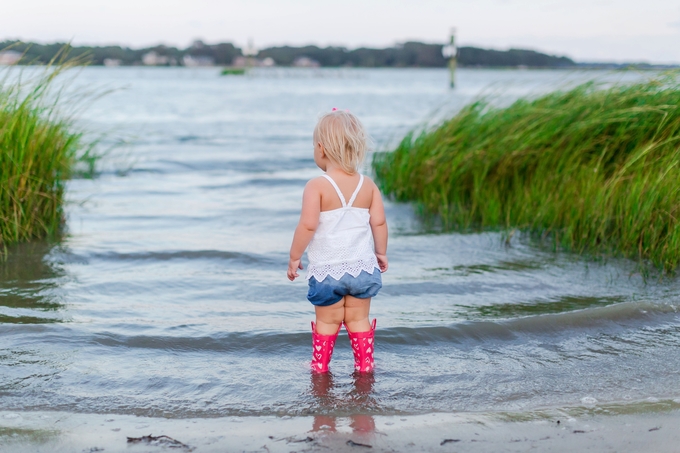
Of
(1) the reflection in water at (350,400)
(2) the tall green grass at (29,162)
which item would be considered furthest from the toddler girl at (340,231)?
(2) the tall green grass at (29,162)

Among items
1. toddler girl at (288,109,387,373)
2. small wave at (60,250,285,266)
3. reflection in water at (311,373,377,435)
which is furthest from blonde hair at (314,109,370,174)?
small wave at (60,250,285,266)

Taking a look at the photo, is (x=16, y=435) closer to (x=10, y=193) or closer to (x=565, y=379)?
(x=565, y=379)

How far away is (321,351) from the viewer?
3.69m

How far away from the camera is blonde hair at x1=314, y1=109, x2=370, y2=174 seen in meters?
3.39

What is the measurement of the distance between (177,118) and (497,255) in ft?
61.0

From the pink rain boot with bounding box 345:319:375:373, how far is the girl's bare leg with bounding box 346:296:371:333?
3 cm

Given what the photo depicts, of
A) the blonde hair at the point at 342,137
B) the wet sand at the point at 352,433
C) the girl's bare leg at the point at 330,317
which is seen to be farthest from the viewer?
the girl's bare leg at the point at 330,317

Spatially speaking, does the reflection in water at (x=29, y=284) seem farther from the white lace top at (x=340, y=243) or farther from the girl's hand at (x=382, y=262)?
the girl's hand at (x=382, y=262)

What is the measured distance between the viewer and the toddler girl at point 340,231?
3.43m

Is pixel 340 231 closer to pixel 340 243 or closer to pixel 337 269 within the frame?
pixel 340 243

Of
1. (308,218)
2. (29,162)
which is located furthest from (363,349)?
(29,162)

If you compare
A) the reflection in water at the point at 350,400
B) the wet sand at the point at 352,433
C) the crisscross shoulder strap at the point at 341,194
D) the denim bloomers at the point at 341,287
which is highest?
the crisscross shoulder strap at the point at 341,194

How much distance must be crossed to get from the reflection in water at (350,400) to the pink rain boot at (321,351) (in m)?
0.04

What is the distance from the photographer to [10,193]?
593cm
